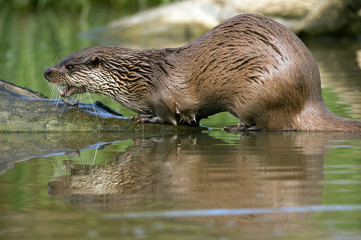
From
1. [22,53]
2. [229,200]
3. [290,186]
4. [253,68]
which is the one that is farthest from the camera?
[22,53]

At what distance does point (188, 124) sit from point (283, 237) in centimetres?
260

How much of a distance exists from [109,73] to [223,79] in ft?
2.87

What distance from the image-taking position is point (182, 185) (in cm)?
279

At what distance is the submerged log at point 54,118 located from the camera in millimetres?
4359

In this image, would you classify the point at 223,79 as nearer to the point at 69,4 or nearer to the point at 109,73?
the point at 109,73

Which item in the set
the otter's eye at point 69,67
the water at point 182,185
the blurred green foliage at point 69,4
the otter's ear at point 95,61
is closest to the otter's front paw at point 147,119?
the water at point 182,185

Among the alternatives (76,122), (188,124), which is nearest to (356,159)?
(188,124)

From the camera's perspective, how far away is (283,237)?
2.08 meters

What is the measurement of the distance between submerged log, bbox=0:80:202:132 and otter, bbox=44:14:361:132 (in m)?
0.11

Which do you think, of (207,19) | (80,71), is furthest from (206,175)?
(207,19)

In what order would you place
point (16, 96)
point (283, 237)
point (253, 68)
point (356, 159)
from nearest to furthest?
point (283, 237)
point (356, 159)
point (253, 68)
point (16, 96)

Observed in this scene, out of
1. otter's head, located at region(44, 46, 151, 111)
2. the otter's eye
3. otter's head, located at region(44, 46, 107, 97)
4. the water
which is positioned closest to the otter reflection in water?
the water

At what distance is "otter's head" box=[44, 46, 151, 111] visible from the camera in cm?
450

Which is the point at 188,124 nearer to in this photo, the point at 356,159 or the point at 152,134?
the point at 152,134
